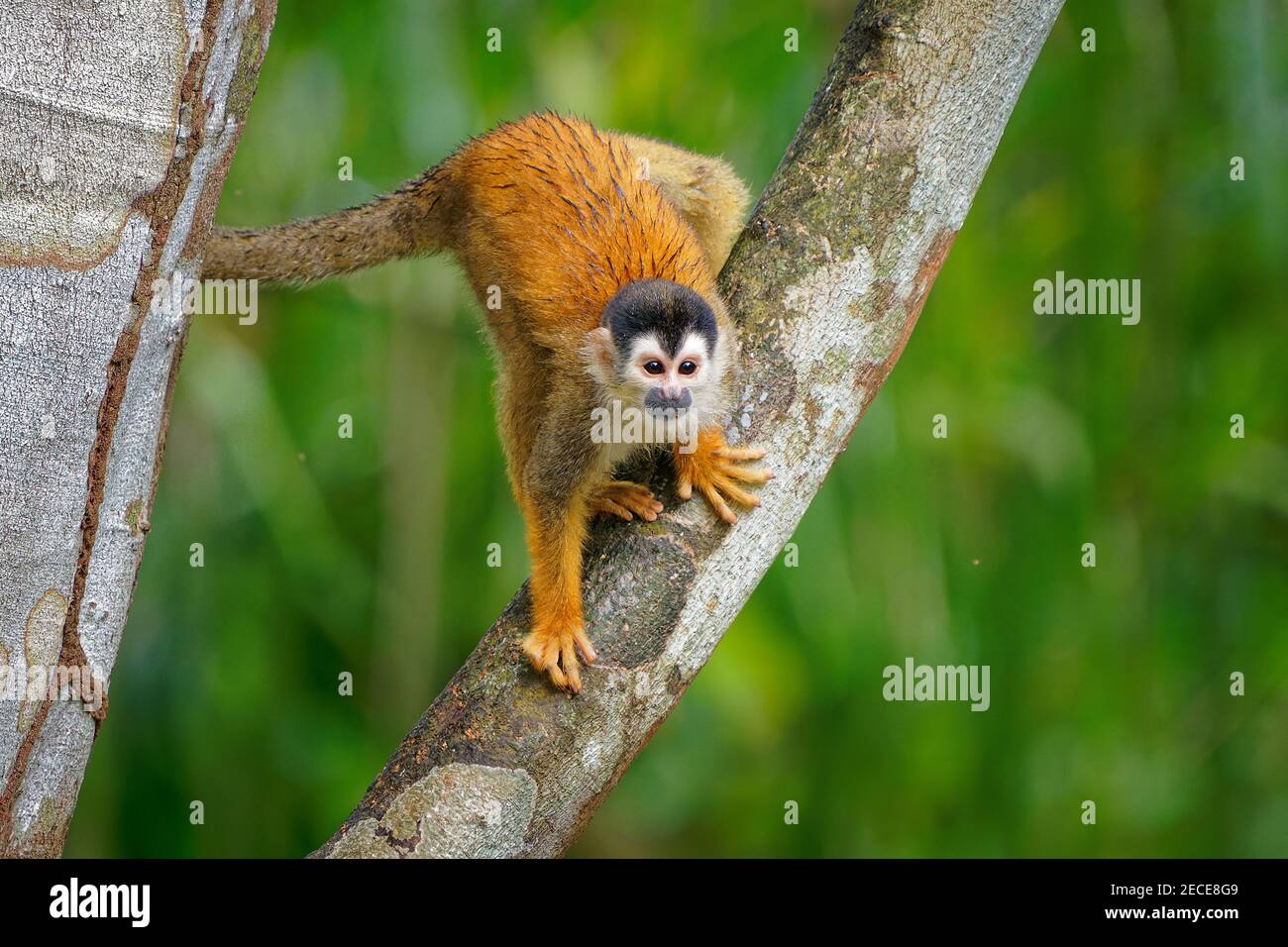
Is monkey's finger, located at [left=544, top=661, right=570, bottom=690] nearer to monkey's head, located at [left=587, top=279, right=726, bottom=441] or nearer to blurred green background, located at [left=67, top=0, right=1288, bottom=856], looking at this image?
monkey's head, located at [left=587, top=279, right=726, bottom=441]

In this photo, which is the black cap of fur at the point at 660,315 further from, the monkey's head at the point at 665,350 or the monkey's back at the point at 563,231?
the monkey's back at the point at 563,231

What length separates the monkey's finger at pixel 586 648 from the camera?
2959 mm

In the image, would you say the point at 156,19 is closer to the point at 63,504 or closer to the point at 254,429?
the point at 63,504

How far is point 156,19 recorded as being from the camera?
237 cm

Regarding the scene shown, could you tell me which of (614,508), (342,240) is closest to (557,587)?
(614,508)

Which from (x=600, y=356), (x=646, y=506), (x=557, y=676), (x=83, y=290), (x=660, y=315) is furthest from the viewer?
(x=600, y=356)

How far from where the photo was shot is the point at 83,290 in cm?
243

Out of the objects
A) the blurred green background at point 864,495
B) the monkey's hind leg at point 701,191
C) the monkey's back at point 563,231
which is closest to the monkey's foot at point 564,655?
the monkey's back at point 563,231

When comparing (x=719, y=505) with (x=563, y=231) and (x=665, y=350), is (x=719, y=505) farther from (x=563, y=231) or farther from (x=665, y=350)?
(x=563, y=231)

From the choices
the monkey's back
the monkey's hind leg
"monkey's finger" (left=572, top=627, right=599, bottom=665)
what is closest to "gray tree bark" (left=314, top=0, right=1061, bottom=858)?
"monkey's finger" (left=572, top=627, right=599, bottom=665)

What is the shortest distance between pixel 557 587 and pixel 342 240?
1.81 m

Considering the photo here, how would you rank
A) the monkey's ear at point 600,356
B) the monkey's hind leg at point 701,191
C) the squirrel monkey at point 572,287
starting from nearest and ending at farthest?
the squirrel monkey at point 572,287 → the monkey's ear at point 600,356 → the monkey's hind leg at point 701,191

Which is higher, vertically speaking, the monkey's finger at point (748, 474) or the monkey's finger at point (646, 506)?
the monkey's finger at point (748, 474)

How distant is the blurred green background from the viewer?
20.1ft
